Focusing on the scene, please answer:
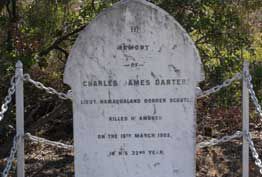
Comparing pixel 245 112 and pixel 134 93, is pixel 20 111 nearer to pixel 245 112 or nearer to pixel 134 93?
pixel 134 93

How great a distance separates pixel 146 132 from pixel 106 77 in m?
0.58

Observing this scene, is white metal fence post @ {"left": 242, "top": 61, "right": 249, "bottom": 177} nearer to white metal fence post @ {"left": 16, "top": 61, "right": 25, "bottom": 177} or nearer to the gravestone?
the gravestone

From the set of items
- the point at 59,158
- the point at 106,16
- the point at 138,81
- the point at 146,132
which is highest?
the point at 106,16

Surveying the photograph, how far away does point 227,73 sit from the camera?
8.97 metres

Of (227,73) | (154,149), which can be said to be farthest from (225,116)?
(154,149)

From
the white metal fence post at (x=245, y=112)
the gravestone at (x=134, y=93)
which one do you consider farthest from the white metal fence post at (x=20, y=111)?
the white metal fence post at (x=245, y=112)

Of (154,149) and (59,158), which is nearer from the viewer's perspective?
(154,149)

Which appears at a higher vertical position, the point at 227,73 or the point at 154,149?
the point at 227,73

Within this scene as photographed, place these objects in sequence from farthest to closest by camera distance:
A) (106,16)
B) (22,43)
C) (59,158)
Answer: (59,158) → (22,43) → (106,16)

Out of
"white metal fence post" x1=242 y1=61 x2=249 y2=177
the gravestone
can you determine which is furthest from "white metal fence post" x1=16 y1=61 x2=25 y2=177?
"white metal fence post" x1=242 y1=61 x2=249 y2=177

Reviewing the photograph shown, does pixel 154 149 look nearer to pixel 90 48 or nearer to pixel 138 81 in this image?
pixel 138 81

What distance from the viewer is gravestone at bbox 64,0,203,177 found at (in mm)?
6137

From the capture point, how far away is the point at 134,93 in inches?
245

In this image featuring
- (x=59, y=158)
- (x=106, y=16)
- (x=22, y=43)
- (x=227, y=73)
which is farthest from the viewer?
(x=59, y=158)
